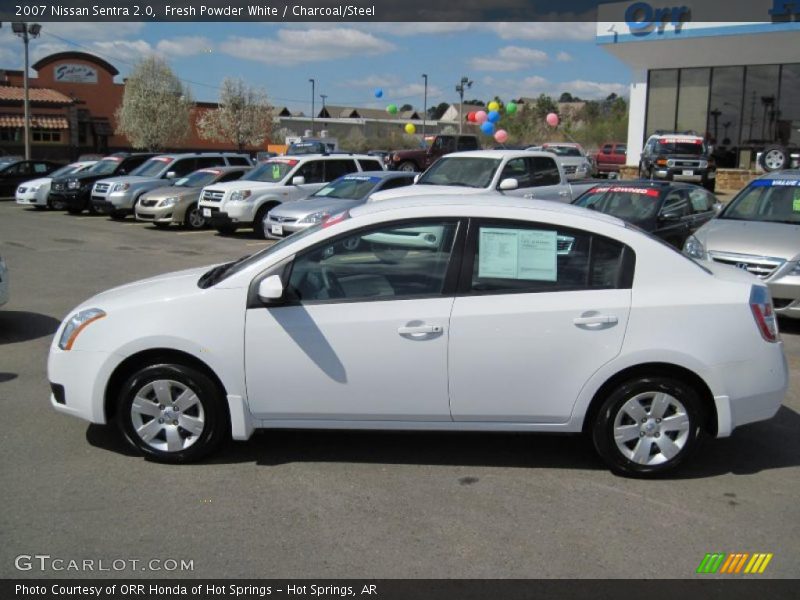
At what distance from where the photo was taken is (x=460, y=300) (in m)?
4.46

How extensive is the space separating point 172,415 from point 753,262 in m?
6.49

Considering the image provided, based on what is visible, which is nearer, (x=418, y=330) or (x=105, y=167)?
(x=418, y=330)

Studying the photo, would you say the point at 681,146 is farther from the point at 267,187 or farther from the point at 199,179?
the point at 199,179

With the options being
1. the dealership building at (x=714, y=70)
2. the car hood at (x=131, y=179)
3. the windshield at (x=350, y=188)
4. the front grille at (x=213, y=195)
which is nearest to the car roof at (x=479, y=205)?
the windshield at (x=350, y=188)

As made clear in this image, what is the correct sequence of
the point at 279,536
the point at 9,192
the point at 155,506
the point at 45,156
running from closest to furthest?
the point at 279,536, the point at 155,506, the point at 9,192, the point at 45,156

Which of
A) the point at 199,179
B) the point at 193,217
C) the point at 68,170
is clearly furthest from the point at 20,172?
the point at 193,217

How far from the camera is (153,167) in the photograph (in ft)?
71.8

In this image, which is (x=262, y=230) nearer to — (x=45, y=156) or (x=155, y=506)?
(x=155, y=506)

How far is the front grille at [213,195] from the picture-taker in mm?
16945

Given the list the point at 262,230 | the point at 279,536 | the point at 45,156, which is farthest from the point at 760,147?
the point at 45,156

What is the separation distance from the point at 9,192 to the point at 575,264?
28.2 meters

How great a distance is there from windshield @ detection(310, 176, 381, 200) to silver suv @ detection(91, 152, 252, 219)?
6.82m

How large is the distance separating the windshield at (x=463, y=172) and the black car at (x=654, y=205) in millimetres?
2192

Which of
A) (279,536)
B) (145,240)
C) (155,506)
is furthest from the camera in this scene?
(145,240)
